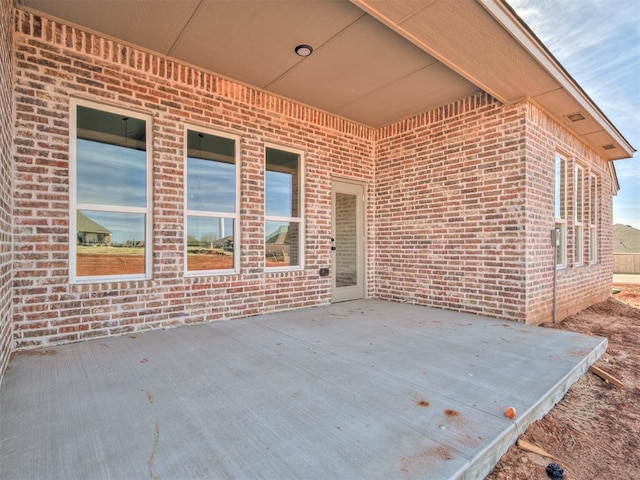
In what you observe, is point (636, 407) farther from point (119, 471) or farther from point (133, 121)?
point (133, 121)

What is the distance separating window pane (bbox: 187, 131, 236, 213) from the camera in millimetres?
4238

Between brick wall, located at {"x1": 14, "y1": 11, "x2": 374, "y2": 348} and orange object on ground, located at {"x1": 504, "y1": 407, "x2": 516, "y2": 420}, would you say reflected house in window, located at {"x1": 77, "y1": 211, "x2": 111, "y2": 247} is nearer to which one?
brick wall, located at {"x1": 14, "y1": 11, "x2": 374, "y2": 348}

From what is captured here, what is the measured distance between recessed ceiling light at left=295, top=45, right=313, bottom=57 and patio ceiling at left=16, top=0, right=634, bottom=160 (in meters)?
0.07

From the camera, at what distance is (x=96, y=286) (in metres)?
3.46

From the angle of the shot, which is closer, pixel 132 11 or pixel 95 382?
pixel 95 382

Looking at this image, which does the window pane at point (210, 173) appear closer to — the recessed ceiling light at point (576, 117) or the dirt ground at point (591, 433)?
the dirt ground at point (591, 433)

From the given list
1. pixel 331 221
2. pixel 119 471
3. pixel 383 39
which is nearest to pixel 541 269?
pixel 331 221

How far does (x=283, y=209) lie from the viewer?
514cm

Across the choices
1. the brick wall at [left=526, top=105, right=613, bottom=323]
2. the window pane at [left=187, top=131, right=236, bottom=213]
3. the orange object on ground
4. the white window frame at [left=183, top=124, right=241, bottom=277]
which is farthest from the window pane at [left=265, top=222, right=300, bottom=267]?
the orange object on ground

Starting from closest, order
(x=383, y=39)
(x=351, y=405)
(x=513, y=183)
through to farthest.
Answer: (x=351, y=405) → (x=383, y=39) → (x=513, y=183)

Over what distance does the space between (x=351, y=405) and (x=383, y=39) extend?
349 centimetres

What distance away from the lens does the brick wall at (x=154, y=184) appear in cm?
314

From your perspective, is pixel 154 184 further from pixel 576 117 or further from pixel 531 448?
pixel 576 117

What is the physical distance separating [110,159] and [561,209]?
6.78 metres
